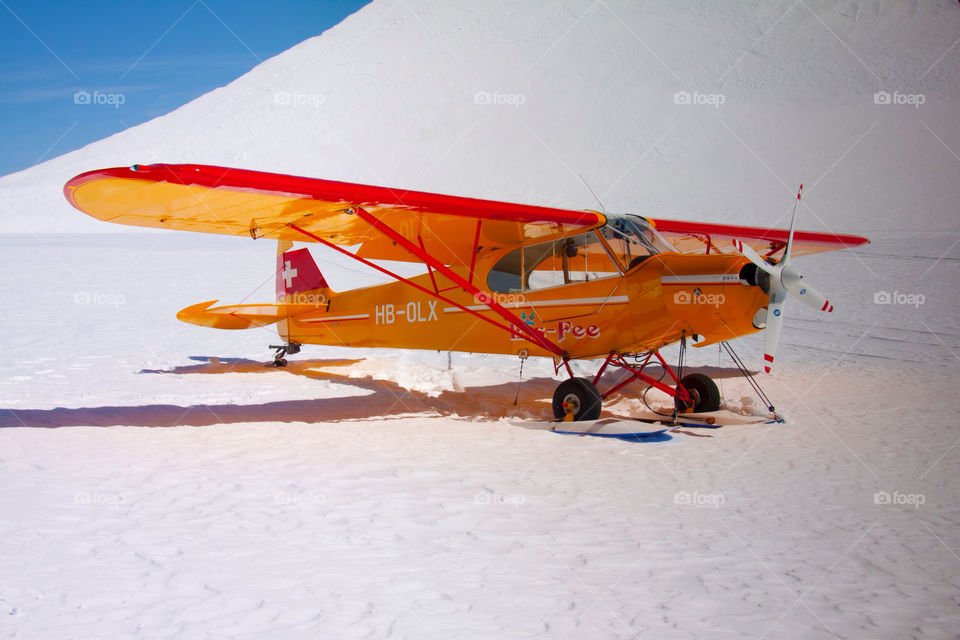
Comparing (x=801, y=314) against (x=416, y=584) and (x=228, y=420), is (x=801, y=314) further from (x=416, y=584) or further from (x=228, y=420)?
(x=416, y=584)

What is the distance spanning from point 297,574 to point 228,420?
14.6 feet

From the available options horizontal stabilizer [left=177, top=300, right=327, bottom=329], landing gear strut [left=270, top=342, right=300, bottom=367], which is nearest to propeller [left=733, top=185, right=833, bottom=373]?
horizontal stabilizer [left=177, top=300, right=327, bottom=329]

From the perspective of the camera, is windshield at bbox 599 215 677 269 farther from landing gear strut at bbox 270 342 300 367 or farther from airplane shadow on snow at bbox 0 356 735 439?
landing gear strut at bbox 270 342 300 367

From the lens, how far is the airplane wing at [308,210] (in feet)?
20.3

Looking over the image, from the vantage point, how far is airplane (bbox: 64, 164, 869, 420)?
22.4ft

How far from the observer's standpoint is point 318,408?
888cm

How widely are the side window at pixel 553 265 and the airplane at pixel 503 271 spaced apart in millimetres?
14

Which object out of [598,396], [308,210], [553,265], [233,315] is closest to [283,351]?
[233,315]

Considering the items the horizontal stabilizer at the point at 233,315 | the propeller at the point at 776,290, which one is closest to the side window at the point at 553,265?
the propeller at the point at 776,290

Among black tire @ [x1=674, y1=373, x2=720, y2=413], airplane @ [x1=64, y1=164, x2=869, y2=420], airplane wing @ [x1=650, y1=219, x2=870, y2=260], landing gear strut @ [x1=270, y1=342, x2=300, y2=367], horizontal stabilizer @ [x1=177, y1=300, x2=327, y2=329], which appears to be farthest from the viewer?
landing gear strut @ [x1=270, y1=342, x2=300, y2=367]

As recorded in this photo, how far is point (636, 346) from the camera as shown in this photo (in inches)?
320

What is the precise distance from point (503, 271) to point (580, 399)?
1.96 meters

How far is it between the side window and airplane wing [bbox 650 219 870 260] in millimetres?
2519

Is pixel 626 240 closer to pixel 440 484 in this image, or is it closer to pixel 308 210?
pixel 308 210
